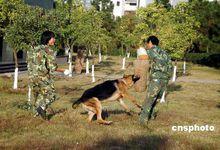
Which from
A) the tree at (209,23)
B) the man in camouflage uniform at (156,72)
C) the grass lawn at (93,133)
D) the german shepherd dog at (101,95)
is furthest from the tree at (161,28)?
the tree at (209,23)

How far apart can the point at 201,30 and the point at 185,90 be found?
993 inches

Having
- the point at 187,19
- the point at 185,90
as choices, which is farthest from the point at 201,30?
the point at 185,90

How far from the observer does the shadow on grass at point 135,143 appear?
7.24 m

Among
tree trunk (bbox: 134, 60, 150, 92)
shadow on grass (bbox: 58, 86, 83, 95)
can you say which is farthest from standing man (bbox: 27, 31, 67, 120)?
tree trunk (bbox: 134, 60, 150, 92)

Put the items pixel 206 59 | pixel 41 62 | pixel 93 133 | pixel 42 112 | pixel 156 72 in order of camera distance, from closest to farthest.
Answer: pixel 93 133
pixel 41 62
pixel 42 112
pixel 156 72
pixel 206 59

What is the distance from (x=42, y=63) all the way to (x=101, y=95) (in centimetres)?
141

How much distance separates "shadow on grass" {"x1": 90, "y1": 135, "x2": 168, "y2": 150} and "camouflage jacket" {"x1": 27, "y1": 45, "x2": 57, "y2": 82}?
2330 mm

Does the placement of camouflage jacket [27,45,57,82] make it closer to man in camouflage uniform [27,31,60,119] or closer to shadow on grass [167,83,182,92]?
man in camouflage uniform [27,31,60,119]

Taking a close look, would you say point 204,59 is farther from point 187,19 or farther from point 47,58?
point 47,58

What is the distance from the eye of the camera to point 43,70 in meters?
9.32

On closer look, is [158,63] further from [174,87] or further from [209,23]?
[209,23]

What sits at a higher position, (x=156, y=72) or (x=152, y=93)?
(x=156, y=72)

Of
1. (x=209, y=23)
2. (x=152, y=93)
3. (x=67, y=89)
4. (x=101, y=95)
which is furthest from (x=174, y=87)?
(x=209, y=23)

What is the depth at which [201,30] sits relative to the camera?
155 feet
